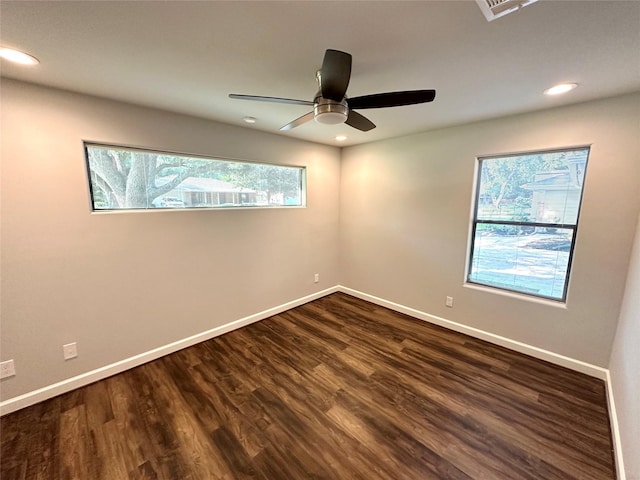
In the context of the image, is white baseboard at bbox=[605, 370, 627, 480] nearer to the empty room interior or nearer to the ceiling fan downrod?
the empty room interior

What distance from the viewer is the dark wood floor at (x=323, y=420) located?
1512 mm

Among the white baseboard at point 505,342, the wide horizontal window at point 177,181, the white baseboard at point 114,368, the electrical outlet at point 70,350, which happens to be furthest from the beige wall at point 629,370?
the electrical outlet at point 70,350

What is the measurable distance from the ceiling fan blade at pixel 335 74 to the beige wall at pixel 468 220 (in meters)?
2.11

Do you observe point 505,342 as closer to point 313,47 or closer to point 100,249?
point 313,47

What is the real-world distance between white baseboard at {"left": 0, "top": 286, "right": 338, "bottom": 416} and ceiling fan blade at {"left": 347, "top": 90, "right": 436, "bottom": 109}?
275 cm

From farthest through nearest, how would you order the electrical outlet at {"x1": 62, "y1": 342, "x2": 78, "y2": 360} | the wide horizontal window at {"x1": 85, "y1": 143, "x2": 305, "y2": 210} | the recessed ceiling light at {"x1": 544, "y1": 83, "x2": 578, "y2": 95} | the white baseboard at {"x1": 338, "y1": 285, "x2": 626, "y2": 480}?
the wide horizontal window at {"x1": 85, "y1": 143, "x2": 305, "y2": 210}, the electrical outlet at {"x1": 62, "y1": 342, "x2": 78, "y2": 360}, the recessed ceiling light at {"x1": 544, "y1": 83, "x2": 578, "y2": 95}, the white baseboard at {"x1": 338, "y1": 285, "x2": 626, "y2": 480}

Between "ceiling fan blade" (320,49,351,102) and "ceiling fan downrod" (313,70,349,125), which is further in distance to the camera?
"ceiling fan downrod" (313,70,349,125)

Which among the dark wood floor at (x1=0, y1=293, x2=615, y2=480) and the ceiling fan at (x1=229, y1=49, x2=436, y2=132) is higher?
the ceiling fan at (x1=229, y1=49, x2=436, y2=132)

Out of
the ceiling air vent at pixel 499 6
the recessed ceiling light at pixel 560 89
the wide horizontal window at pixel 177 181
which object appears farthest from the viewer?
the wide horizontal window at pixel 177 181

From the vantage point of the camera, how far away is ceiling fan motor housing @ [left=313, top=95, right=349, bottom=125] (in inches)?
58.5

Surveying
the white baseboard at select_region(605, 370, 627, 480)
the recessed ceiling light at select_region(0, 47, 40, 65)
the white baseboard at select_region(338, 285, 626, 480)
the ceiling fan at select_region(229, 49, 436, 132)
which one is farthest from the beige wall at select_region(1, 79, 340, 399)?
the white baseboard at select_region(605, 370, 627, 480)

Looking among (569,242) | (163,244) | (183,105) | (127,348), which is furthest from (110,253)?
(569,242)

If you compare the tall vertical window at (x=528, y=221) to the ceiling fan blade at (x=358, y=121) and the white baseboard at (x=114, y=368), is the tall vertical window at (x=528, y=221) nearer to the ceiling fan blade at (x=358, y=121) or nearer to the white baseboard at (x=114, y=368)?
the ceiling fan blade at (x=358, y=121)

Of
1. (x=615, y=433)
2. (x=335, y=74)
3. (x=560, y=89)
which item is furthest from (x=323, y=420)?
(x=560, y=89)
